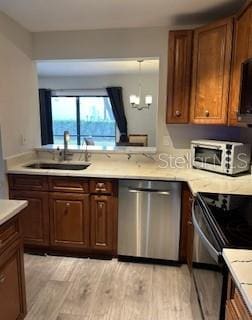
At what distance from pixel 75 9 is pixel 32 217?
2048 millimetres

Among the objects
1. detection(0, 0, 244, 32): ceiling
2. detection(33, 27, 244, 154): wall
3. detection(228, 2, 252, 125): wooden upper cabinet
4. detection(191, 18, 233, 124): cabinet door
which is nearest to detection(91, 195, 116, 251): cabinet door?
detection(33, 27, 244, 154): wall

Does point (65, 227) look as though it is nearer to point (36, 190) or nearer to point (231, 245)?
point (36, 190)

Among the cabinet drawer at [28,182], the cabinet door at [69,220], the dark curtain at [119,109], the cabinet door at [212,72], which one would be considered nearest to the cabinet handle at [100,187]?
the cabinet door at [69,220]

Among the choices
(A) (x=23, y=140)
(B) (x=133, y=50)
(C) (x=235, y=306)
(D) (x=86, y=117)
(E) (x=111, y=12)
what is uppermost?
(E) (x=111, y=12)

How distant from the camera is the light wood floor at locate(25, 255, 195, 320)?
193 centimetres

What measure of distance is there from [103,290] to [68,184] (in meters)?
1.01

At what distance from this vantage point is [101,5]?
7.48 feet

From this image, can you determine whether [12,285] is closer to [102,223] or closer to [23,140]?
[102,223]

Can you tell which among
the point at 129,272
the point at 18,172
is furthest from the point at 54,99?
the point at 129,272

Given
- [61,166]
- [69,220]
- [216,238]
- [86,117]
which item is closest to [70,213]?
[69,220]

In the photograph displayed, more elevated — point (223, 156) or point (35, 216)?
point (223, 156)

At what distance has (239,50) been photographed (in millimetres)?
2066

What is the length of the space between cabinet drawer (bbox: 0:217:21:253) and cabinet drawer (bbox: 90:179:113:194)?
959 millimetres

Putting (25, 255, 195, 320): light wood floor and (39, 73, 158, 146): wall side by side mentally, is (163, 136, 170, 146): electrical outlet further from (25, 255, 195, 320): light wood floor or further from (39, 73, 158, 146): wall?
(39, 73, 158, 146): wall
